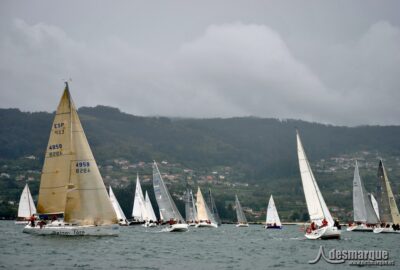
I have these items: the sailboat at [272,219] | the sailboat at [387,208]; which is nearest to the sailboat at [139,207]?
the sailboat at [272,219]

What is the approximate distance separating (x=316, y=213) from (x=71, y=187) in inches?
1091

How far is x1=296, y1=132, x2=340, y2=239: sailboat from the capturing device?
7412 cm

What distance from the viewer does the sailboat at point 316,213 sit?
243 feet

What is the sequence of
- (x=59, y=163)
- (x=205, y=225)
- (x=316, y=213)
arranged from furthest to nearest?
(x=205, y=225) → (x=316, y=213) → (x=59, y=163)

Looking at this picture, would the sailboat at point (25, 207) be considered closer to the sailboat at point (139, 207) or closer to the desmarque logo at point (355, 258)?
the sailboat at point (139, 207)

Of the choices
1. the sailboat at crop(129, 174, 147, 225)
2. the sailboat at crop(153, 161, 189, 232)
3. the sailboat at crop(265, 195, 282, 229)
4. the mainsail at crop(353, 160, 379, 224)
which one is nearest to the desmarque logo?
the sailboat at crop(153, 161, 189, 232)

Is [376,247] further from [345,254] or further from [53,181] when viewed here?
[53,181]

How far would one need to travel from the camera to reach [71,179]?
66.9 meters

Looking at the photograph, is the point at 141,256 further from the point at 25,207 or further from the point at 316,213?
the point at 25,207

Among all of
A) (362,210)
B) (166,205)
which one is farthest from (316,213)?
(362,210)

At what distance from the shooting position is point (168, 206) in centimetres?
10675

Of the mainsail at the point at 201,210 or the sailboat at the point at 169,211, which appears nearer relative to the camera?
the sailboat at the point at 169,211

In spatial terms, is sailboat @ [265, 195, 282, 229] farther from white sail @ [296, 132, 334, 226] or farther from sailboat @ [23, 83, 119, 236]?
sailboat @ [23, 83, 119, 236]

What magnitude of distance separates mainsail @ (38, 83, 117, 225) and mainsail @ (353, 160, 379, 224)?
5836 cm
